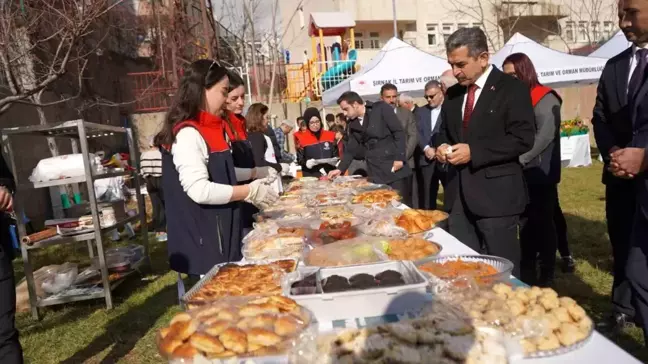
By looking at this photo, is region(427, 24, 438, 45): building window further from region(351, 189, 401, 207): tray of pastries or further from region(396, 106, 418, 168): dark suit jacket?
region(351, 189, 401, 207): tray of pastries

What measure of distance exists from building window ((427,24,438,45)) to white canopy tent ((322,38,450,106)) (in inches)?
687

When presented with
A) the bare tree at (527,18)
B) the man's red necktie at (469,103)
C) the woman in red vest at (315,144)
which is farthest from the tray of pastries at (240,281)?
the bare tree at (527,18)

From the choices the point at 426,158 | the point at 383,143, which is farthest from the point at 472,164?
the point at 426,158

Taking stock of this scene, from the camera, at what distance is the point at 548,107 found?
10.6 feet

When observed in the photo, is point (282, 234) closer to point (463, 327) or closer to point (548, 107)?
point (463, 327)

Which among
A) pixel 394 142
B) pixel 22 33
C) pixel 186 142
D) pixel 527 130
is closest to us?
pixel 186 142

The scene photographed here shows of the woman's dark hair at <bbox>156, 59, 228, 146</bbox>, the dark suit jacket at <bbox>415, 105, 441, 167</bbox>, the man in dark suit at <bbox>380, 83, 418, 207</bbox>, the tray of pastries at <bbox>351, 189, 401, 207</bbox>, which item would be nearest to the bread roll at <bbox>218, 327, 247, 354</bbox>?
the woman's dark hair at <bbox>156, 59, 228, 146</bbox>

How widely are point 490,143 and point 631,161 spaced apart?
68cm

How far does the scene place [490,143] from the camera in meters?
2.20

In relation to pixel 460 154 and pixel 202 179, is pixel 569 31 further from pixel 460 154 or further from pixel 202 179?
pixel 202 179

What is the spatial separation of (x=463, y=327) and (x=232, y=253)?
4.97ft

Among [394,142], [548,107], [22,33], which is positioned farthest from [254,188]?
[22,33]

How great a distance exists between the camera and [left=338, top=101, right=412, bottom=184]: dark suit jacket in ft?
15.8

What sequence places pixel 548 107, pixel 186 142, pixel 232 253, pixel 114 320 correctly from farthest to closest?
pixel 114 320 → pixel 548 107 → pixel 232 253 → pixel 186 142
